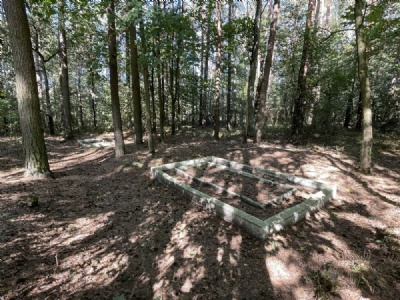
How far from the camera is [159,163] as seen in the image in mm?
7504

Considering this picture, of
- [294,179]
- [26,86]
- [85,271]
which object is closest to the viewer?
[85,271]

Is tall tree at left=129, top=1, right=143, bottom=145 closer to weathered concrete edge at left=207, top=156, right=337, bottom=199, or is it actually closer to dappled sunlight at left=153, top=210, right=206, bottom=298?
weathered concrete edge at left=207, top=156, right=337, bottom=199

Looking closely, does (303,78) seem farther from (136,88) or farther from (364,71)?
(136,88)

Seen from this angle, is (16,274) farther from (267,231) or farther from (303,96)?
(303,96)

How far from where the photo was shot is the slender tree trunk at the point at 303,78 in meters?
9.65

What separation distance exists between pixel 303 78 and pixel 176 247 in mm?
10315

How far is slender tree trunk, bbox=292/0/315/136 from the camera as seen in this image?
380 inches

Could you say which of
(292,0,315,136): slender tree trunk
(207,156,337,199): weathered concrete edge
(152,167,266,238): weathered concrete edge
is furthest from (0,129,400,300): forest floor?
(292,0,315,136): slender tree trunk

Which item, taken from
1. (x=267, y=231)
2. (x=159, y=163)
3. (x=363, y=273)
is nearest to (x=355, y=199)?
(x=363, y=273)

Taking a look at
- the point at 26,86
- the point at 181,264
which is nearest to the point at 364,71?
the point at 181,264

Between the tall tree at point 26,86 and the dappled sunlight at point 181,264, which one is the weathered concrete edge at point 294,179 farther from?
the tall tree at point 26,86

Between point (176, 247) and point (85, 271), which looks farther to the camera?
point (176, 247)

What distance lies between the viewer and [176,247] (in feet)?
11.4

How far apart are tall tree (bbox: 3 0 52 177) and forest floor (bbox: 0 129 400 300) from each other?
0.69m
